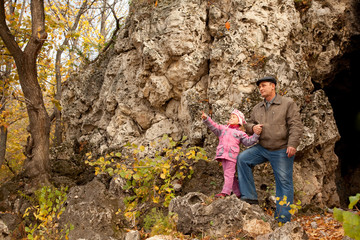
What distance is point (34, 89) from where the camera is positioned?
22.7ft

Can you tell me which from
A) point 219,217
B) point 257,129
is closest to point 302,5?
point 257,129

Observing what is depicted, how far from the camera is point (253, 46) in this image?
23.4 ft

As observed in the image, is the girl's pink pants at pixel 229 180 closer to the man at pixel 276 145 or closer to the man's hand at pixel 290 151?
the man at pixel 276 145

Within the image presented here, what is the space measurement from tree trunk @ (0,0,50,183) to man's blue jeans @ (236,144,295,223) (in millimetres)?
4824

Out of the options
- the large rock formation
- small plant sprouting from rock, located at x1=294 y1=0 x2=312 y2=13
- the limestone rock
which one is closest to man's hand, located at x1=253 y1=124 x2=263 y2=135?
the limestone rock

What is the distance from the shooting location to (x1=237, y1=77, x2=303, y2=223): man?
450cm

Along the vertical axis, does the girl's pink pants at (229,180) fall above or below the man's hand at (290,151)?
below

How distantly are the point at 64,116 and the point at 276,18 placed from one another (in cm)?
748

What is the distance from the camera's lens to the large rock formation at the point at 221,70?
22.5 feet

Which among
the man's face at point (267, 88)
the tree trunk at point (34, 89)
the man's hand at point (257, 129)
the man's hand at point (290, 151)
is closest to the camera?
the man's hand at point (290, 151)

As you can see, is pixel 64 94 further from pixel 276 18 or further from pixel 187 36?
pixel 276 18

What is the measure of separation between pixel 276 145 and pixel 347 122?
875cm

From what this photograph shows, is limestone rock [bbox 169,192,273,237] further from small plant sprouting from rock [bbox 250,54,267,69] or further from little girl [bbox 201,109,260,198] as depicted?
small plant sprouting from rock [bbox 250,54,267,69]

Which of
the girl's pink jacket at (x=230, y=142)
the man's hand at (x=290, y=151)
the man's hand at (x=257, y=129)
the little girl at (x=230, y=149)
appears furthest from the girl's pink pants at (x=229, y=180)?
the man's hand at (x=290, y=151)
